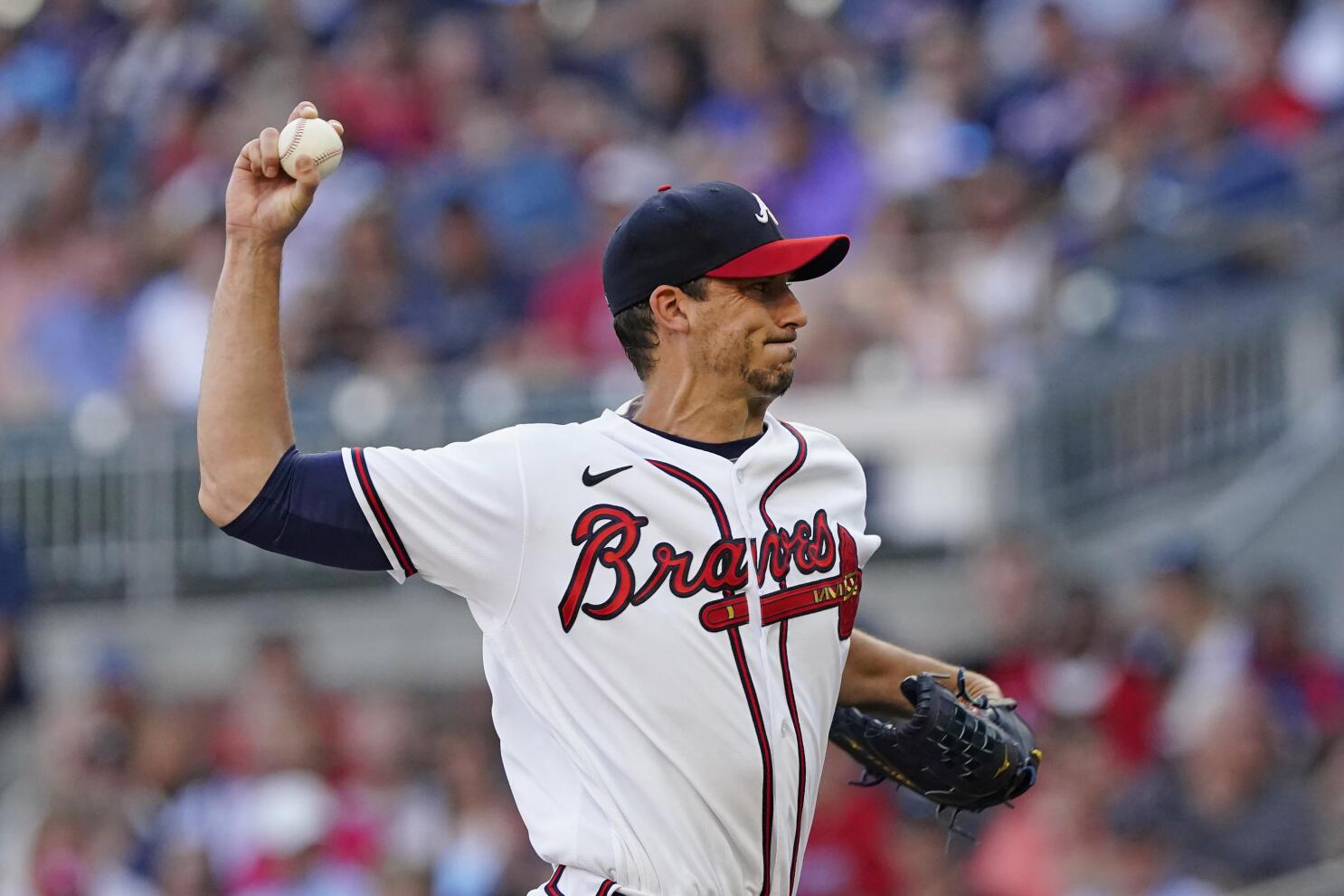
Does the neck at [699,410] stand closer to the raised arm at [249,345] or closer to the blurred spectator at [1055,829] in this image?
the raised arm at [249,345]

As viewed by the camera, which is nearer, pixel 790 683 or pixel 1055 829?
pixel 790 683

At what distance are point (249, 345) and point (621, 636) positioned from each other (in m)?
0.70

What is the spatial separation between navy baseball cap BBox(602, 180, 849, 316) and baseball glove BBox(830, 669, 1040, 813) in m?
0.74

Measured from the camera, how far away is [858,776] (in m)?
7.13

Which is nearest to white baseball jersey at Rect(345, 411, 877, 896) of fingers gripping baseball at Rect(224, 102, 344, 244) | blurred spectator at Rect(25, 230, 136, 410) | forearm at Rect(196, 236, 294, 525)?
forearm at Rect(196, 236, 294, 525)

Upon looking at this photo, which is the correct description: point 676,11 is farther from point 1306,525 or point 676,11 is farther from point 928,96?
point 1306,525

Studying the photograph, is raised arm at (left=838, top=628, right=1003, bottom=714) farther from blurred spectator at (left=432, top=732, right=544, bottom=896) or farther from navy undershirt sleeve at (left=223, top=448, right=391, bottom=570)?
blurred spectator at (left=432, top=732, right=544, bottom=896)

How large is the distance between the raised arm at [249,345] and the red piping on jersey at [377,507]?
11 centimetres

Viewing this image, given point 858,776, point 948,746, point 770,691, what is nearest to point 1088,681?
point 858,776

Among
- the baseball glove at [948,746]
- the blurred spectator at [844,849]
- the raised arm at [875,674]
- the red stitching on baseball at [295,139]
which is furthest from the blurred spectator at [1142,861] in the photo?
the red stitching on baseball at [295,139]

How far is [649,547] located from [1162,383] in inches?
228

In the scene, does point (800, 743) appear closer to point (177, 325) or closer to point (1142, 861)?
point (1142, 861)

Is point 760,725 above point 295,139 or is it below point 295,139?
below

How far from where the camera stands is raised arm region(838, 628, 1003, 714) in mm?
3785
